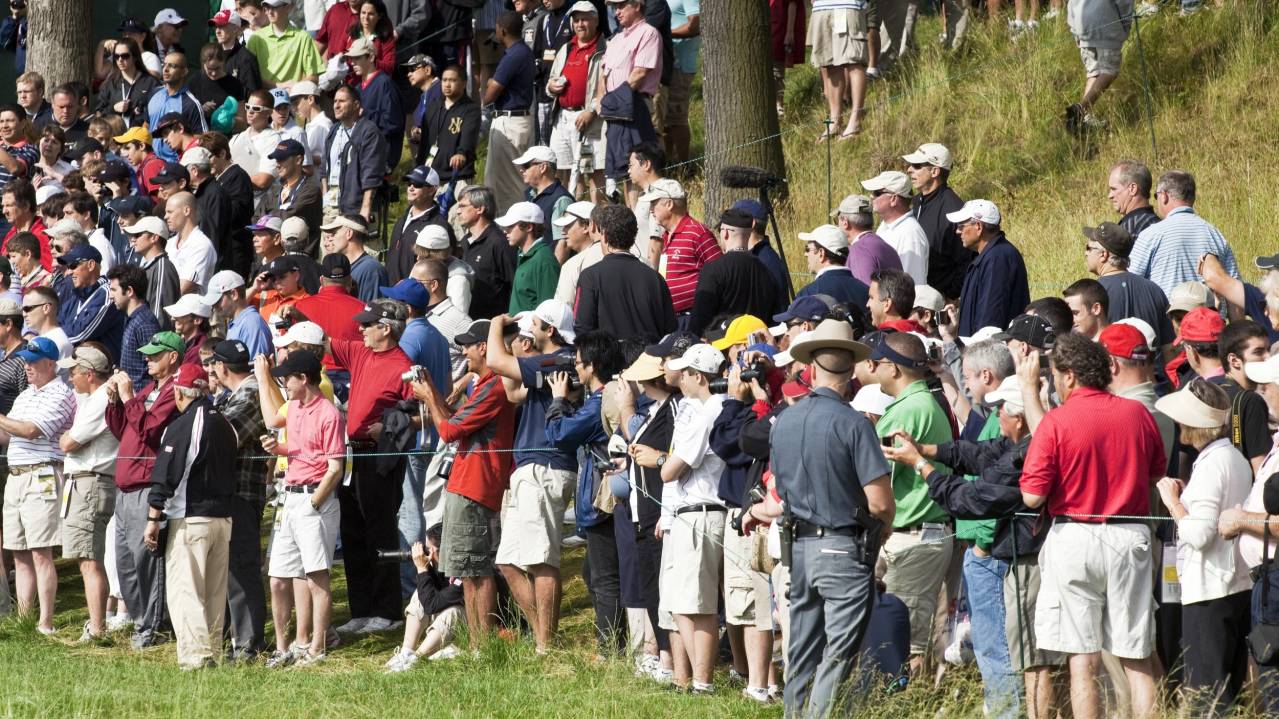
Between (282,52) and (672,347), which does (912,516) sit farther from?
(282,52)

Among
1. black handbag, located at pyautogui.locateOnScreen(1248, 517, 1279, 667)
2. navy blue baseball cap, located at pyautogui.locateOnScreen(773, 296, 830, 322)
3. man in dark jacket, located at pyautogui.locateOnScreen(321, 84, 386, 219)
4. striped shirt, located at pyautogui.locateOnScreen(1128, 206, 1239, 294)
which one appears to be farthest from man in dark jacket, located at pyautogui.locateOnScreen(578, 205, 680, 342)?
man in dark jacket, located at pyautogui.locateOnScreen(321, 84, 386, 219)

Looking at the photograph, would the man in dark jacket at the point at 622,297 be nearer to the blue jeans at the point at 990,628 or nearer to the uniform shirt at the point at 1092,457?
the blue jeans at the point at 990,628

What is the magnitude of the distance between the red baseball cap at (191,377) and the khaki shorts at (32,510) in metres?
1.41

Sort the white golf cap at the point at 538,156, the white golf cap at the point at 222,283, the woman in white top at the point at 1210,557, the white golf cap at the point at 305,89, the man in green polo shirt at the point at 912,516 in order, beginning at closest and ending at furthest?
the woman in white top at the point at 1210,557 < the man in green polo shirt at the point at 912,516 < the white golf cap at the point at 222,283 < the white golf cap at the point at 538,156 < the white golf cap at the point at 305,89

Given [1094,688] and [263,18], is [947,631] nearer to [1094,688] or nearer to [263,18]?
[1094,688]

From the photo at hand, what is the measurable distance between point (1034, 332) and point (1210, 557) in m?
1.19

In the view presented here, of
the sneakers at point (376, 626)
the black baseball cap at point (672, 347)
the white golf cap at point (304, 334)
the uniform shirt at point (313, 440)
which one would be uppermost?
the white golf cap at point (304, 334)

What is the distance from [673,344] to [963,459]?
1713 mm

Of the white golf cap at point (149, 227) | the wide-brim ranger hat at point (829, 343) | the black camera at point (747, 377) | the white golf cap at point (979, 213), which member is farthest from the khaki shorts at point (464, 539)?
the white golf cap at point (149, 227)

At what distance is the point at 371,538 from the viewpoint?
1041 centimetres

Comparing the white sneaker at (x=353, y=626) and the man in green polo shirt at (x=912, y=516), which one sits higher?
the man in green polo shirt at (x=912, y=516)

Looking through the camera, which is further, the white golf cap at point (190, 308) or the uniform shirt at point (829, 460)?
the white golf cap at point (190, 308)

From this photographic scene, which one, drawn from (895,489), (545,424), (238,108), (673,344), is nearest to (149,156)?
(238,108)

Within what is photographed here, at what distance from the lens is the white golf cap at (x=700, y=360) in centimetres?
810
